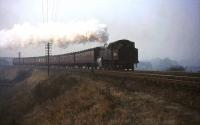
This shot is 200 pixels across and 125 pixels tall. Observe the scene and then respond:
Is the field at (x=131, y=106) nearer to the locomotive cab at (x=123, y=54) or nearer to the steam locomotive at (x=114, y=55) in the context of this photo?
the locomotive cab at (x=123, y=54)

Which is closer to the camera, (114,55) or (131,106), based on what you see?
(131,106)

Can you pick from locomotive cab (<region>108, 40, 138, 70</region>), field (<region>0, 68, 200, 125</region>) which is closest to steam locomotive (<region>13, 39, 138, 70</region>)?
locomotive cab (<region>108, 40, 138, 70</region>)

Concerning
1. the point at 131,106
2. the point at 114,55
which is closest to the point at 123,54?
the point at 114,55

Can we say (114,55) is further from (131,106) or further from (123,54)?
(131,106)

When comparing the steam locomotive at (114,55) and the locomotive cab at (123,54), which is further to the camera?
the steam locomotive at (114,55)

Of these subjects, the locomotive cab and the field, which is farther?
the locomotive cab

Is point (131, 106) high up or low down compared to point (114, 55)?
down

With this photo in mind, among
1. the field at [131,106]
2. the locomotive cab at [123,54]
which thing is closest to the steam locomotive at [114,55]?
the locomotive cab at [123,54]

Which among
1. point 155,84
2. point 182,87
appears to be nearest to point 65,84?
point 155,84

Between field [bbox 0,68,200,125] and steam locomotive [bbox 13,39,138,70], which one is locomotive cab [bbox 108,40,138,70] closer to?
steam locomotive [bbox 13,39,138,70]

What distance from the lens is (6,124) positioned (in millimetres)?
25109

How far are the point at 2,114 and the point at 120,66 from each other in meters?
14.6

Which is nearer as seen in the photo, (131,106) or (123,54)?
(131,106)

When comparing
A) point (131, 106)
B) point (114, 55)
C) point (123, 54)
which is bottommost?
point (131, 106)
